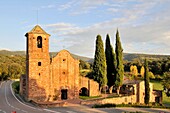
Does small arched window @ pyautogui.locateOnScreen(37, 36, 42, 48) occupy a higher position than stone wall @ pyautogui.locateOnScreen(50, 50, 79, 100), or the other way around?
small arched window @ pyautogui.locateOnScreen(37, 36, 42, 48)

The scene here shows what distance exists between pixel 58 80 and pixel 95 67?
24.9 feet

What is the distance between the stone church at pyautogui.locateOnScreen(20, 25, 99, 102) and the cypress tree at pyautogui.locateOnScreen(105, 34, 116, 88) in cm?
725

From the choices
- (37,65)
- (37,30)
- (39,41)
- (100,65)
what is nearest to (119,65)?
(100,65)

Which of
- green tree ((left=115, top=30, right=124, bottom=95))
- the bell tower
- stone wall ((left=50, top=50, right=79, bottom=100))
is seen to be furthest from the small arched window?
green tree ((left=115, top=30, right=124, bottom=95))

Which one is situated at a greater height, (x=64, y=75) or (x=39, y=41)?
(x=39, y=41)

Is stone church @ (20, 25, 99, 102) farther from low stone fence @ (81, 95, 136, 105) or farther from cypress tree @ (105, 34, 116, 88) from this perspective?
cypress tree @ (105, 34, 116, 88)

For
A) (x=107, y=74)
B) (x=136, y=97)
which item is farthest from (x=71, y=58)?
(x=136, y=97)

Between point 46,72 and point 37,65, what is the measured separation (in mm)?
1701

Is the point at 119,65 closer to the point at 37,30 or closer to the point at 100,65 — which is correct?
the point at 100,65

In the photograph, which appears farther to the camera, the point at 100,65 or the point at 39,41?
the point at 100,65

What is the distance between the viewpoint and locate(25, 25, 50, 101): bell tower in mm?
34625

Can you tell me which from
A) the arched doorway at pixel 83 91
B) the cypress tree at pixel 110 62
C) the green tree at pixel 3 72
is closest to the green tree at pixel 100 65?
the arched doorway at pixel 83 91

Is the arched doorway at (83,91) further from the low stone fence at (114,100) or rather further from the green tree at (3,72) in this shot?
the green tree at (3,72)

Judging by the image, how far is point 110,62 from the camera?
150ft
